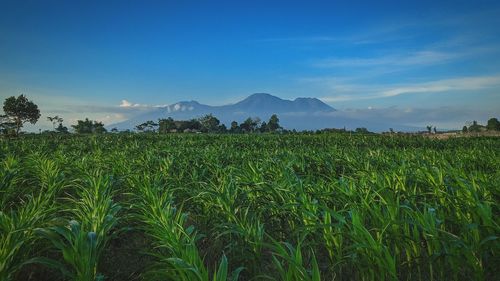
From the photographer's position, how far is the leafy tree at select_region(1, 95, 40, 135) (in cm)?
7162

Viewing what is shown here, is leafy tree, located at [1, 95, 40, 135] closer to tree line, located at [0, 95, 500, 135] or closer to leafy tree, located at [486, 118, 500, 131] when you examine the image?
tree line, located at [0, 95, 500, 135]

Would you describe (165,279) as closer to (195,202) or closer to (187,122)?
(195,202)

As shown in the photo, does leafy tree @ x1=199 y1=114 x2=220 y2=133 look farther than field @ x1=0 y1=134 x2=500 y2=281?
Yes

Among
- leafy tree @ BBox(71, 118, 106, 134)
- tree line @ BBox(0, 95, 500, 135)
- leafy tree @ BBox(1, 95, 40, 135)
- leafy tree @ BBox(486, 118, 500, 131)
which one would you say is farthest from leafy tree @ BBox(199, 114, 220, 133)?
leafy tree @ BBox(486, 118, 500, 131)

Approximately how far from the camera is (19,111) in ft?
239

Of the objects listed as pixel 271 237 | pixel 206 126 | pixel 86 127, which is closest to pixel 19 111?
pixel 86 127

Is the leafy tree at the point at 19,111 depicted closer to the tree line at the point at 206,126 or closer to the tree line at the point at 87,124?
the tree line at the point at 87,124

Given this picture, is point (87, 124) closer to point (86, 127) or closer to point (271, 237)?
point (86, 127)

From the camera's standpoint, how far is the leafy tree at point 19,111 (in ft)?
235

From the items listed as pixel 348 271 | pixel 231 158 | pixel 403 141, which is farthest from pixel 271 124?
pixel 348 271

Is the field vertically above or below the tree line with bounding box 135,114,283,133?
below

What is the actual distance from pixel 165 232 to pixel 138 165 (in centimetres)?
551

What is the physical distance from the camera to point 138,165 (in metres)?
7.90

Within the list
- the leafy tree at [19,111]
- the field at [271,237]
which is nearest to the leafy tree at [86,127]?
the leafy tree at [19,111]
